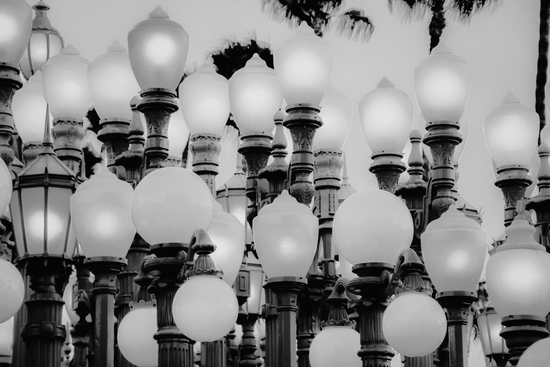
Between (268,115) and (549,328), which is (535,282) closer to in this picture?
(549,328)

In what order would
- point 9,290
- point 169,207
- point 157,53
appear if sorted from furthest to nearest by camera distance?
point 157,53
point 9,290
point 169,207

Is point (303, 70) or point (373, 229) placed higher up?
point (303, 70)

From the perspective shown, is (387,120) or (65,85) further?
(65,85)

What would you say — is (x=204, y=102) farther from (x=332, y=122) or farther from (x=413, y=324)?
(x=413, y=324)

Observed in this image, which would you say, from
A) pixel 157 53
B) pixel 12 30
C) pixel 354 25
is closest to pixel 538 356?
pixel 157 53

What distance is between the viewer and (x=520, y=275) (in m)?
7.10

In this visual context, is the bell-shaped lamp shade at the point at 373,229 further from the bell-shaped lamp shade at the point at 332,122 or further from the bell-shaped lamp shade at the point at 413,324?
the bell-shaped lamp shade at the point at 332,122

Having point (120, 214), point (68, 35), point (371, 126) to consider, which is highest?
point (68, 35)

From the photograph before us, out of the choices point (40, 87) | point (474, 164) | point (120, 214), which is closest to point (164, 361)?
point (120, 214)

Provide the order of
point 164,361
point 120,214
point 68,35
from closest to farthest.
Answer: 1. point 164,361
2. point 120,214
3. point 68,35

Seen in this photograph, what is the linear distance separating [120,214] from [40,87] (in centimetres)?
218

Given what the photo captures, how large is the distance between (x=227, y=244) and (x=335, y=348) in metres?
1.04

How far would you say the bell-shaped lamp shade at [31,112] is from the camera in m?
9.24

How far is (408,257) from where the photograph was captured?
699 cm
